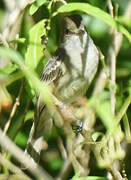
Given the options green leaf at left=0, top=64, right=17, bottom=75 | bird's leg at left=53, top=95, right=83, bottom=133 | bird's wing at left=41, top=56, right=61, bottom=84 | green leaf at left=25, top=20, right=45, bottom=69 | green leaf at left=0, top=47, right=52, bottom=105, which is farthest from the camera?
bird's wing at left=41, top=56, right=61, bottom=84

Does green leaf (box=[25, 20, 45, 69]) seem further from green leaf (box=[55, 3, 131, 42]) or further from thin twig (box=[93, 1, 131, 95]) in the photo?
thin twig (box=[93, 1, 131, 95])

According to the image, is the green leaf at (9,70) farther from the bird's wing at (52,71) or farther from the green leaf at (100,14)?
the green leaf at (100,14)

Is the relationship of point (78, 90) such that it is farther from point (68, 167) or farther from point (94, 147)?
point (94, 147)

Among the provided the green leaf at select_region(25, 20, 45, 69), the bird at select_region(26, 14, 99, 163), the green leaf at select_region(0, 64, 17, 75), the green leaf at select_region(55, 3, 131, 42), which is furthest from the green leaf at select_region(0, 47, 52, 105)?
the bird at select_region(26, 14, 99, 163)

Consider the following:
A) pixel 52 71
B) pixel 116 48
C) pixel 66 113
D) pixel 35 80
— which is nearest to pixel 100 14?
pixel 66 113

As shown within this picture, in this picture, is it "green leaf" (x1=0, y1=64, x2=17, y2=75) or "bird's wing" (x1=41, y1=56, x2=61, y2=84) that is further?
"bird's wing" (x1=41, y1=56, x2=61, y2=84)

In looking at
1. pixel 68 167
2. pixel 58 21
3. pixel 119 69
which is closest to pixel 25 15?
pixel 58 21

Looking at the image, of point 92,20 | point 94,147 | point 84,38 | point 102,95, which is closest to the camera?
point 94,147

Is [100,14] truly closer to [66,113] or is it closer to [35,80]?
[66,113]
